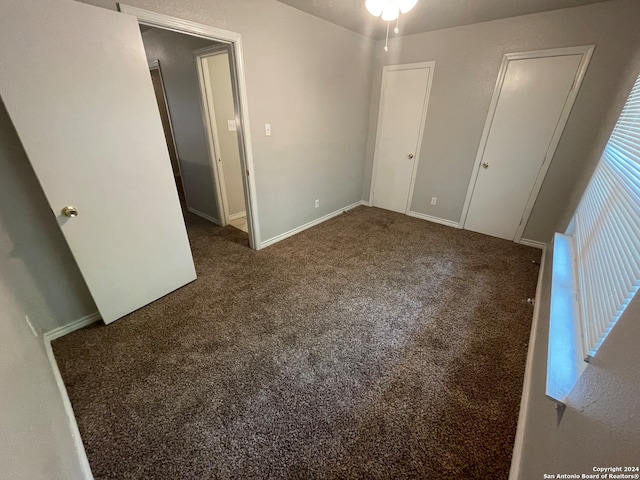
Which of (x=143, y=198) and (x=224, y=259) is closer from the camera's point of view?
(x=143, y=198)

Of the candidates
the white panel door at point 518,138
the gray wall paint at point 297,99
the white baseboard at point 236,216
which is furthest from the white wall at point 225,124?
the white panel door at point 518,138

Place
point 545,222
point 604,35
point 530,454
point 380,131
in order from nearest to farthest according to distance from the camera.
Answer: point 530,454 → point 604,35 → point 545,222 → point 380,131

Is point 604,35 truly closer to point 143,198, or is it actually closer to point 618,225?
point 618,225

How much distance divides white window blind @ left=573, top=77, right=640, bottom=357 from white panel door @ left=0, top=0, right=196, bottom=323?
2.49 metres

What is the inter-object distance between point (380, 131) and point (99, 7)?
3244 millimetres

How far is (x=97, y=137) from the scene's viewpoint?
61.3 inches

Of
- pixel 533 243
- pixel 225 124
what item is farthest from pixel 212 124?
pixel 533 243

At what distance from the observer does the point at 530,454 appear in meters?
0.99

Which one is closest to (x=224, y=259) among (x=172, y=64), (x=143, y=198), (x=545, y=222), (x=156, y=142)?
Result: (x=143, y=198)

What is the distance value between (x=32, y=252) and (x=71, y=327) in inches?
23.8

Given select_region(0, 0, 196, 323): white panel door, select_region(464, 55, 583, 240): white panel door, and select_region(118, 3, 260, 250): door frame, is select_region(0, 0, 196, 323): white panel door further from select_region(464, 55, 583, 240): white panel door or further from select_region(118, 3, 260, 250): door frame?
select_region(464, 55, 583, 240): white panel door

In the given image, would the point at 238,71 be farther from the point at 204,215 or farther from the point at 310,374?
the point at 310,374

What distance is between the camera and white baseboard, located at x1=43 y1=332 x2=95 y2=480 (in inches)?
43.2

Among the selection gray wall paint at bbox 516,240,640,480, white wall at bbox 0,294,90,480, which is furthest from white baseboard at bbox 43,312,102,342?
gray wall paint at bbox 516,240,640,480
